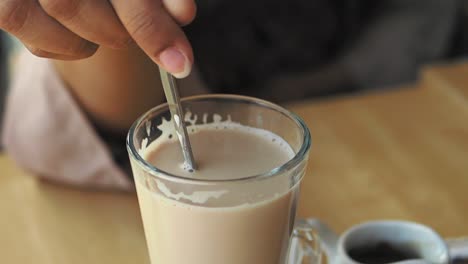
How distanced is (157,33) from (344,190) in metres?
0.33

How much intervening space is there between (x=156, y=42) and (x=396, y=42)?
2.66 feet

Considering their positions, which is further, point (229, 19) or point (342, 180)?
point (229, 19)

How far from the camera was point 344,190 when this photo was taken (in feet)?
2.08

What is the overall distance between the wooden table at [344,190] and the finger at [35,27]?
22 cm

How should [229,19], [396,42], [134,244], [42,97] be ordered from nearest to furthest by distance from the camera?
[134,244] < [42,97] < [229,19] < [396,42]

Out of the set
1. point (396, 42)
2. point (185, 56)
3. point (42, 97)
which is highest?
point (185, 56)

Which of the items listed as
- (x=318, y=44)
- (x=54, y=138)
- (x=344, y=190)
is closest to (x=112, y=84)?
(x=54, y=138)

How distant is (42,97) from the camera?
682 millimetres

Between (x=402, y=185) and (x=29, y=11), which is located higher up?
(x=29, y=11)

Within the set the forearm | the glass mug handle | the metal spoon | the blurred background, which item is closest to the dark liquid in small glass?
the glass mug handle

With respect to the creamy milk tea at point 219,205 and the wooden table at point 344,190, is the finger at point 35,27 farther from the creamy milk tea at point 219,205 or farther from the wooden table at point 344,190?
the wooden table at point 344,190

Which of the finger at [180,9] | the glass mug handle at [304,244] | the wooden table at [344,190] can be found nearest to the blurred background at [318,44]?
the wooden table at [344,190]

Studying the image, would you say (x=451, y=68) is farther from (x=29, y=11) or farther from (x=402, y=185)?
(x=29, y=11)

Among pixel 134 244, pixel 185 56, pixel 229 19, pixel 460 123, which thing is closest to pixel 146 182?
pixel 185 56
